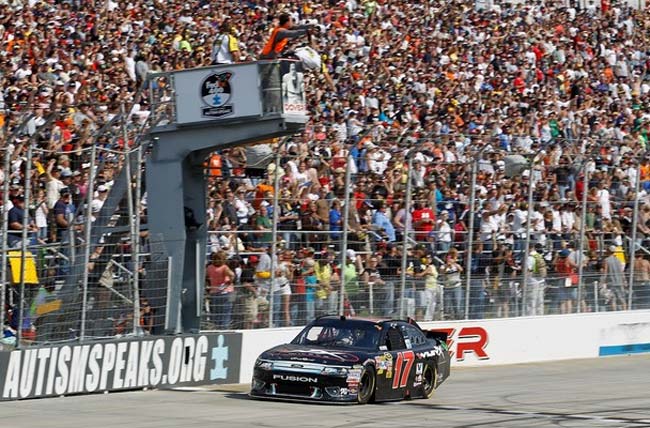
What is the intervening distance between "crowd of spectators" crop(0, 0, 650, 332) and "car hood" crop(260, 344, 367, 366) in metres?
2.46

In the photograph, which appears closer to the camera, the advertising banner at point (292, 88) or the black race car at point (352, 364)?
the black race car at point (352, 364)

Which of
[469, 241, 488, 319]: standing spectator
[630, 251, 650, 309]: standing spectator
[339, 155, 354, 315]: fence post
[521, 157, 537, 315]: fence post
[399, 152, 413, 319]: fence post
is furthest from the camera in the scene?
[630, 251, 650, 309]: standing spectator

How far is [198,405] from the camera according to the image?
17.0 meters

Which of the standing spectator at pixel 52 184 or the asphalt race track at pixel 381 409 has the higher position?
the standing spectator at pixel 52 184

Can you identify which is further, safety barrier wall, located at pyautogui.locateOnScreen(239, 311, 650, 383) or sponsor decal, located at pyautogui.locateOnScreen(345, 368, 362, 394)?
safety barrier wall, located at pyautogui.locateOnScreen(239, 311, 650, 383)

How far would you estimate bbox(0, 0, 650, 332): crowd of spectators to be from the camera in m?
19.9

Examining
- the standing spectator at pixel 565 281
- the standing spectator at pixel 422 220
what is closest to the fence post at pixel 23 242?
the standing spectator at pixel 422 220

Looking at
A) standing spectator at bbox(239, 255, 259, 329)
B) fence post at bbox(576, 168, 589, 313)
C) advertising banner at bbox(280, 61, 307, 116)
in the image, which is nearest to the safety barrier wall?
fence post at bbox(576, 168, 589, 313)

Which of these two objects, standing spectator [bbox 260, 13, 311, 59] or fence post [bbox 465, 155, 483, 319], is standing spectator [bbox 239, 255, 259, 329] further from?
fence post [bbox 465, 155, 483, 319]

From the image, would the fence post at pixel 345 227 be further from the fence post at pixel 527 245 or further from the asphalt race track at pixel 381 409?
the fence post at pixel 527 245

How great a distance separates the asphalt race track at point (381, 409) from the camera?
15.1 metres

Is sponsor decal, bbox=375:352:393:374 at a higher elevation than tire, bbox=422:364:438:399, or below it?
higher

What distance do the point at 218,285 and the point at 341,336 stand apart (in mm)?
2317

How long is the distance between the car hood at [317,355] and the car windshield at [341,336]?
390mm
